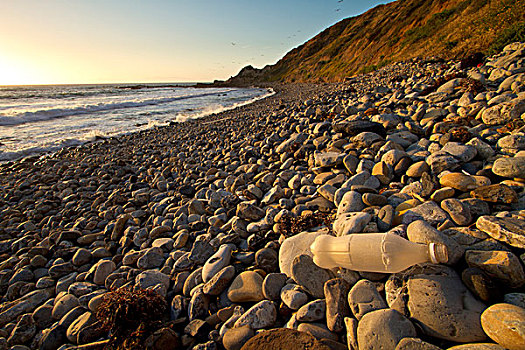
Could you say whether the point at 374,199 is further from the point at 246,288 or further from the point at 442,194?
the point at 246,288

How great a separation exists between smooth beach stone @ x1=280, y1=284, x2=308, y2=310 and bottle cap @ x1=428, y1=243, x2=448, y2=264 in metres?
0.80

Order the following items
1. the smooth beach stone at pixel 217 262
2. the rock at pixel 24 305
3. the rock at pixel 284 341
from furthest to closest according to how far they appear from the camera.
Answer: the rock at pixel 24 305
the smooth beach stone at pixel 217 262
the rock at pixel 284 341

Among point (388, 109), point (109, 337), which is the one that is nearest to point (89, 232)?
point (109, 337)

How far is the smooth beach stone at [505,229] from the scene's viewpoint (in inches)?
50.7

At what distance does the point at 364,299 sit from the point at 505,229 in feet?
3.02

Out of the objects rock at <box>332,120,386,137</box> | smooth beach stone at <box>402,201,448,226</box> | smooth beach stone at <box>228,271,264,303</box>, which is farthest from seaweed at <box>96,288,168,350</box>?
rock at <box>332,120,386,137</box>

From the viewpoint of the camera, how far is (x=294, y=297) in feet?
5.08

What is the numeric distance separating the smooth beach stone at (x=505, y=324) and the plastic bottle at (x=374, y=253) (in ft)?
0.91

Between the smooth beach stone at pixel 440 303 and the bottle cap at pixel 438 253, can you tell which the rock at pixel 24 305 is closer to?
the smooth beach stone at pixel 440 303

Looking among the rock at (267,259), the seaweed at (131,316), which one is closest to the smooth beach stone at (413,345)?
the rock at (267,259)

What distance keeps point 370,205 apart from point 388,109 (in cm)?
335

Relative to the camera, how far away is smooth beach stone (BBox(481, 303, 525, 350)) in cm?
95

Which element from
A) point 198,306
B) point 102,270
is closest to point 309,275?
point 198,306

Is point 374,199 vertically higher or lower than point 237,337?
higher
